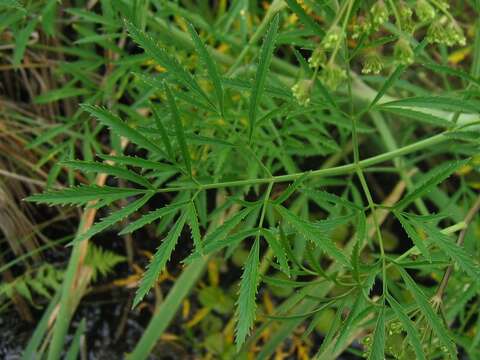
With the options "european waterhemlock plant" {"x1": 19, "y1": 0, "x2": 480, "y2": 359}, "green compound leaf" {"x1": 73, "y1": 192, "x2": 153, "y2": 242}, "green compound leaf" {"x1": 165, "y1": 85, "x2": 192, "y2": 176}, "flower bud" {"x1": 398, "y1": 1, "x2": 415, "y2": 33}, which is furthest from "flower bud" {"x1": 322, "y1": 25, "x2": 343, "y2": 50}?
"green compound leaf" {"x1": 73, "y1": 192, "x2": 153, "y2": 242}

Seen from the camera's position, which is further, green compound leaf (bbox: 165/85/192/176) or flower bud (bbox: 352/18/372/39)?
flower bud (bbox: 352/18/372/39)

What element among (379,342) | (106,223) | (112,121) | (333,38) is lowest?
(379,342)

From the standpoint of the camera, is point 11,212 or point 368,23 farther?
point 11,212

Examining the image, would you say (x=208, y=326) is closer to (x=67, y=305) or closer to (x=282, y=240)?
(x=67, y=305)

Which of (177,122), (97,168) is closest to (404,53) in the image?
(177,122)

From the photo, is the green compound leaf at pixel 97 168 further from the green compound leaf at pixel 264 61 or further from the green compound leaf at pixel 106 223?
the green compound leaf at pixel 264 61

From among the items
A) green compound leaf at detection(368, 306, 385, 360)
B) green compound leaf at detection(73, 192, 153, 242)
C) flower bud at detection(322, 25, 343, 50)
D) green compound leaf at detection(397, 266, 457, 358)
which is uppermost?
flower bud at detection(322, 25, 343, 50)

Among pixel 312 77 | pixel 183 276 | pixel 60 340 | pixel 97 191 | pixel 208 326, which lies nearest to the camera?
pixel 97 191

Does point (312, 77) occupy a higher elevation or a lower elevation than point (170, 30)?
higher

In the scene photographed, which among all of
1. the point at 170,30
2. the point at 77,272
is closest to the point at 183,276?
the point at 77,272

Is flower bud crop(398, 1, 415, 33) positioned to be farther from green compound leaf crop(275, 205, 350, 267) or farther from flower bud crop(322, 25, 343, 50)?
green compound leaf crop(275, 205, 350, 267)

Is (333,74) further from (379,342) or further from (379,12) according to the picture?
(379,342)
